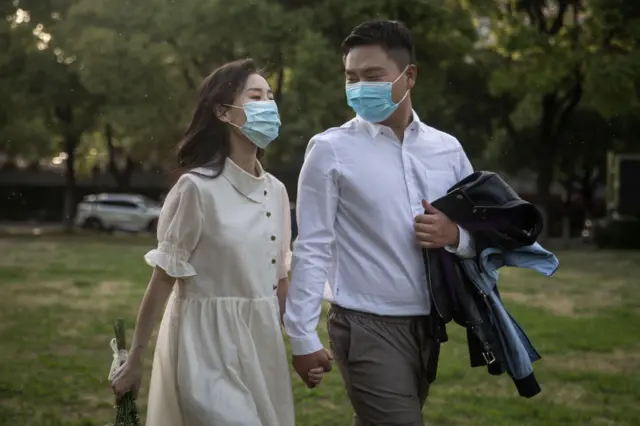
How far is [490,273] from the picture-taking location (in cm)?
386

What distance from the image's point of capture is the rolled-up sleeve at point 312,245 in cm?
372

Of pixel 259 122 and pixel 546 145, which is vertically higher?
pixel 259 122

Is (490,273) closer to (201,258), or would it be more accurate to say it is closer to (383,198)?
(383,198)

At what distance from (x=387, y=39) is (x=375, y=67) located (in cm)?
12

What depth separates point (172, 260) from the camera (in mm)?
3732

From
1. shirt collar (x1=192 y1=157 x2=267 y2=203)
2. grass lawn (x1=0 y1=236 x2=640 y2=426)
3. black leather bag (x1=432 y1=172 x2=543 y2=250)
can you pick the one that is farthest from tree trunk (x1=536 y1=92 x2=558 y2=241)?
shirt collar (x1=192 y1=157 x2=267 y2=203)

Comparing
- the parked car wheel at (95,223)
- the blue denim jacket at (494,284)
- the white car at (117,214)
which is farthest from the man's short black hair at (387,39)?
the parked car wheel at (95,223)

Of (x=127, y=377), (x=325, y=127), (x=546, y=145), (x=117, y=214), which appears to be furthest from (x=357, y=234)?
(x=117, y=214)

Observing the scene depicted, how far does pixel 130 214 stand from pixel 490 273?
1660 inches

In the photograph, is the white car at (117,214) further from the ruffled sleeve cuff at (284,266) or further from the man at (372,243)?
the man at (372,243)

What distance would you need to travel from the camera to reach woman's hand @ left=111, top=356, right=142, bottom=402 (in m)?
3.79

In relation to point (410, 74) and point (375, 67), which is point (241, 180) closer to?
point (375, 67)

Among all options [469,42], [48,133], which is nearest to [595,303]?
[469,42]

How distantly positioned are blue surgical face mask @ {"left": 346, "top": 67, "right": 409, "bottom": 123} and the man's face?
2 cm
